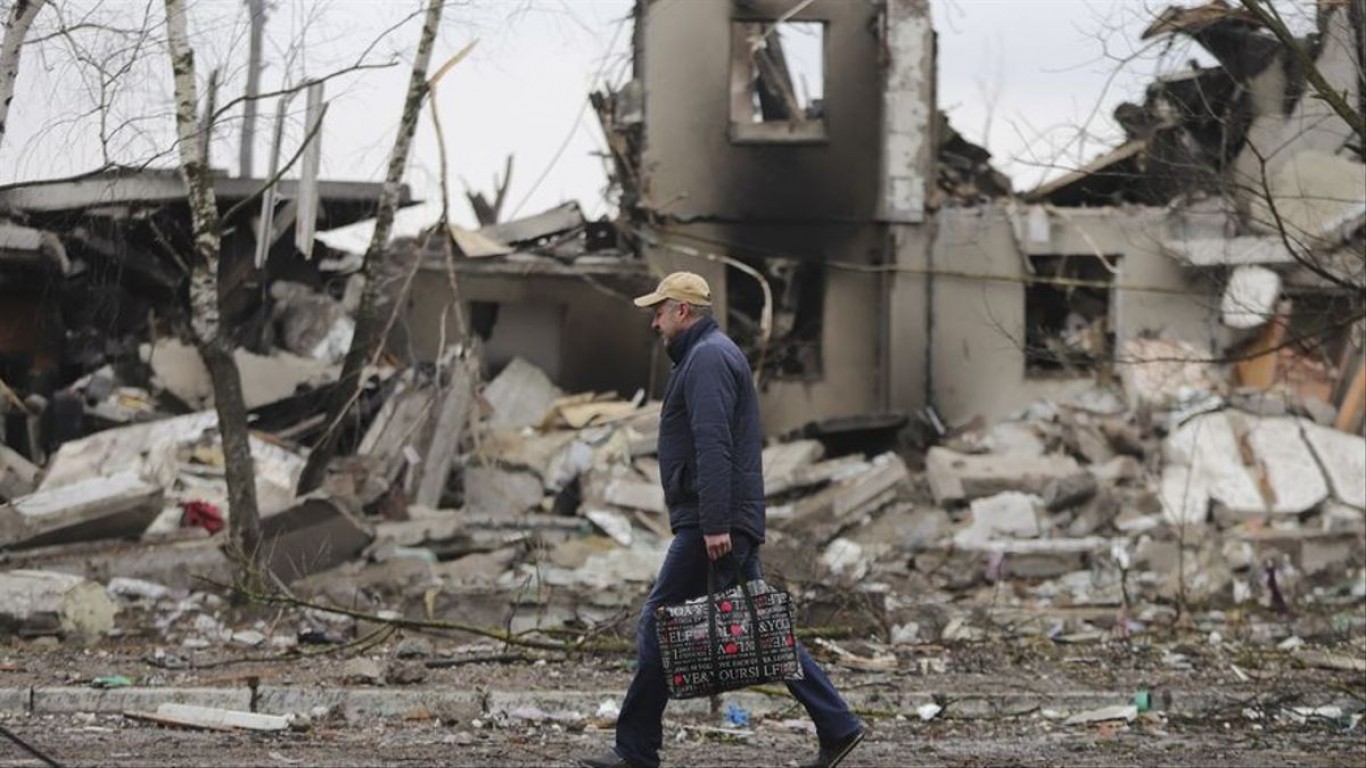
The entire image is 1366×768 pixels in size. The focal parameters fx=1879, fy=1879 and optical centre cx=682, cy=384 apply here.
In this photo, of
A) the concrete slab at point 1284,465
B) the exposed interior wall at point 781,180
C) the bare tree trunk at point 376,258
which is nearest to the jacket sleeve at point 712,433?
the bare tree trunk at point 376,258

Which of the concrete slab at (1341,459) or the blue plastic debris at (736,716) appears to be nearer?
Answer: the blue plastic debris at (736,716)

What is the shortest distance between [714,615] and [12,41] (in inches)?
158

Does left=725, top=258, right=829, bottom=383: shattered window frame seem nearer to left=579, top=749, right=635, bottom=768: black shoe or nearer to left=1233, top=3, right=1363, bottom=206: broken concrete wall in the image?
left=1233, top=3, right=1363, bottom=206: broken concrete wall

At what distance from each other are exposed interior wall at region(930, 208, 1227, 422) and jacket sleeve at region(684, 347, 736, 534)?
17700 millimetres

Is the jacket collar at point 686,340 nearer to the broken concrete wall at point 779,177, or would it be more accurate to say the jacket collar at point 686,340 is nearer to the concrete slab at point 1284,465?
the concrete slab at point 1284,465

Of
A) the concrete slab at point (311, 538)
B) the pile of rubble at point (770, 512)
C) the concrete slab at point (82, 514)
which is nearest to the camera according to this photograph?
the pile of rubble at point (770, 512)

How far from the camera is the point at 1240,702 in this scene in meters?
9.29

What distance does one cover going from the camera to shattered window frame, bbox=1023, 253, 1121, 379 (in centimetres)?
2445

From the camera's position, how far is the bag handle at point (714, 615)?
6570mm

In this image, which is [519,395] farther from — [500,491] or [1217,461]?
[1217,461]

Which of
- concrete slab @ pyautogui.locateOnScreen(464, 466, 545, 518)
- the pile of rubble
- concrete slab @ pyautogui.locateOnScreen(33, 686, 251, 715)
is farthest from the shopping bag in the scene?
concrete slab @ pyautogui.locateOnScreen(464, 466, 545, 518)

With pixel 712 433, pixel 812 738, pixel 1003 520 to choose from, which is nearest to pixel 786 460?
pixel 1003 520

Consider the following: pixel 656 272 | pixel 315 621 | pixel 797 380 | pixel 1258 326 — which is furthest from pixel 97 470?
pixel 1258 326

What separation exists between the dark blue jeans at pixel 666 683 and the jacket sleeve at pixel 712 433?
17 cm
